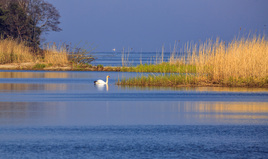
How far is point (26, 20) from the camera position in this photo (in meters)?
44.9

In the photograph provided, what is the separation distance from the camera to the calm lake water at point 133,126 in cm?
713

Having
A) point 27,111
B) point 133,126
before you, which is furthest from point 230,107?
point 27,111

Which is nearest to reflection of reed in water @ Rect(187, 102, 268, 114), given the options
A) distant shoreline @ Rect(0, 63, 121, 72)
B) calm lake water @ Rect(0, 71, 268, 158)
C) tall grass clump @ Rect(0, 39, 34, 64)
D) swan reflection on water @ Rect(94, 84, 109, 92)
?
calm lake water @ Rect(0, 71, 268, 158)

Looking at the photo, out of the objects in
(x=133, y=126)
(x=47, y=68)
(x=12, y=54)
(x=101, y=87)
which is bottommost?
(x=133, y=126)

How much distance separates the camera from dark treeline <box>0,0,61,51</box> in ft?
146

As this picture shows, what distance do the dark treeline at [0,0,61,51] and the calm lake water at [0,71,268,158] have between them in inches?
1211

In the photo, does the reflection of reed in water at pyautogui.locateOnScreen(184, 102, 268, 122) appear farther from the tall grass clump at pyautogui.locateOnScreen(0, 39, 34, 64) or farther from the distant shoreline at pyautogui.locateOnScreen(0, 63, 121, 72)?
the tall grass clump at pyautogui.locateOnScreen(0, 39, 34, 64)

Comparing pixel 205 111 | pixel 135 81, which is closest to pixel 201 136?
pixel 205 111

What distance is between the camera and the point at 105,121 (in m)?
9.90

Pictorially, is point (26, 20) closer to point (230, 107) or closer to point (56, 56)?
point (56, 56)

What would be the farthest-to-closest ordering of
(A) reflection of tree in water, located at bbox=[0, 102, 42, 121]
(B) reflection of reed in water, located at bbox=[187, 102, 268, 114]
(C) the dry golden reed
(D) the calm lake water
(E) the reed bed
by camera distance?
(C) the dry golden reed → (E) the reed bed → (B) reflection of reed in water, located at bbox=[187, 102, 268, 114] → (A) reflection of tree in water, located at bbox=[0, 102, 42, 121] → (D) the calm lake water

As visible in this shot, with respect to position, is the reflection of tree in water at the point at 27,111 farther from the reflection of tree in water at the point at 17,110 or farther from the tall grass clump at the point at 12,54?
the tall grass clump at the point at 12,54

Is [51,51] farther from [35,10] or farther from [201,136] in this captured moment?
[201,136]

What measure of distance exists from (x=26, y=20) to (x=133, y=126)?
124 feet
